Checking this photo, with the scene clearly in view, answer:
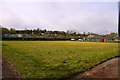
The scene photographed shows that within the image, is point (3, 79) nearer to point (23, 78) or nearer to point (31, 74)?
point (23, 78)

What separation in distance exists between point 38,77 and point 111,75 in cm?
342

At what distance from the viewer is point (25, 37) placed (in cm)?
8919

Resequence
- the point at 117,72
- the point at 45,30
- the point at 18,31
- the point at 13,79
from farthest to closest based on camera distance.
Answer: the point at 45,30, the point at 18,31, the point at 117,72, the point at 13,79

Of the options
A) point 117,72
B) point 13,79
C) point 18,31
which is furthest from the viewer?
point 18,31

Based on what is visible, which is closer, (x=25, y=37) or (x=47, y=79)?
(x=47, y=79)

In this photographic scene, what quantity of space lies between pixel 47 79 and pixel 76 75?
5.61 ft

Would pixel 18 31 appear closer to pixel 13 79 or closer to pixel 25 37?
pixel 25 37

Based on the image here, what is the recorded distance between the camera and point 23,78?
916cm

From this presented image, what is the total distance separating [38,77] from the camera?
30.8 ft

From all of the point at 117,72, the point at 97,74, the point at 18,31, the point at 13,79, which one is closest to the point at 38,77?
the point at 13,79

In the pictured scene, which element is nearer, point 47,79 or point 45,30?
point 47,79

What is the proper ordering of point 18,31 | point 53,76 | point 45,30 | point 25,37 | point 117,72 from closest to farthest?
point 53,76, point 117,72, point 25,37, point 18,31, point 45,30

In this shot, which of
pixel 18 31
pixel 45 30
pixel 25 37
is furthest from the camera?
pixel 45 30

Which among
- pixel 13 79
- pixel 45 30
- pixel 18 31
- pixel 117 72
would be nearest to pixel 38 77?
pixel 13 79
